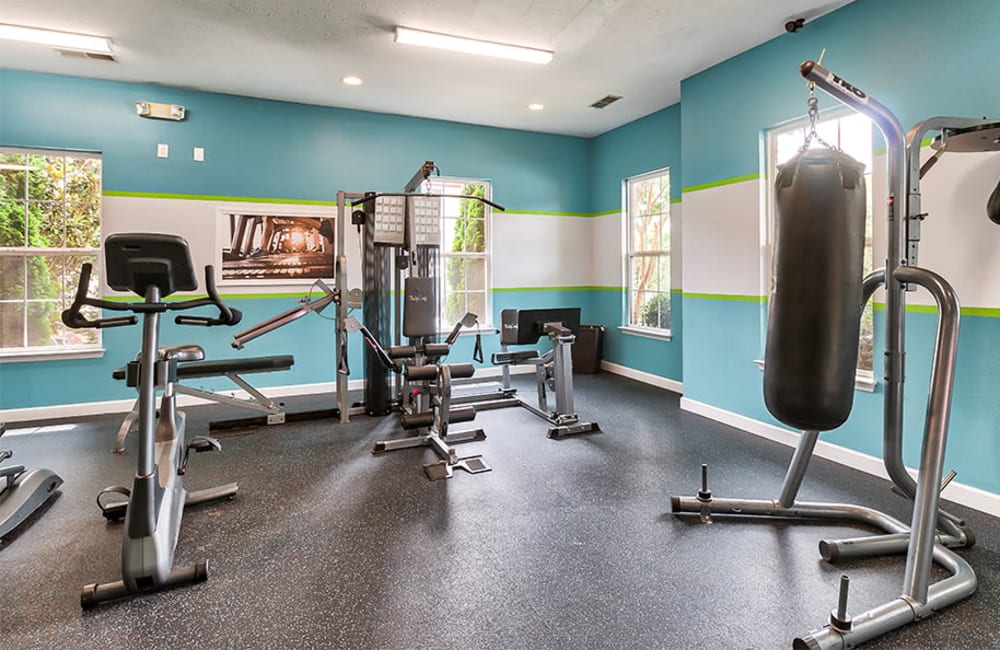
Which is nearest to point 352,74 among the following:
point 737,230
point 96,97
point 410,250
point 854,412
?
point 410,250

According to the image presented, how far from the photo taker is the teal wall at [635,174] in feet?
17.8

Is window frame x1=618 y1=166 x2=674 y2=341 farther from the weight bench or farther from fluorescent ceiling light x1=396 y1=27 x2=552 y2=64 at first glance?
the weight bench

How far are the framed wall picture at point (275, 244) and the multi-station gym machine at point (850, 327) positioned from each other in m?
4.50

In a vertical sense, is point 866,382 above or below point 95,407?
above

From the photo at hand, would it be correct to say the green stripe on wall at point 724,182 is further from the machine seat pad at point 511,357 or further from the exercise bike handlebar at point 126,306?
the exercise bike handlebar at point 126,306

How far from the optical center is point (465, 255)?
620 centimetres

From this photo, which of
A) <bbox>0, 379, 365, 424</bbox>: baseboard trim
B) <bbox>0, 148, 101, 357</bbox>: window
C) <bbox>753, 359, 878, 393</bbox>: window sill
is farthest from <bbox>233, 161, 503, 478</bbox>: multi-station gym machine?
<bbox>753, 359, 878, 393</bbox>: window sill

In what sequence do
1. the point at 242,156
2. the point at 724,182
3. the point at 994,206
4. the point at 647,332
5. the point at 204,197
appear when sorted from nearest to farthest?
1. the point at 994,206
2. the point at 724,182
3. the point at 204,197
4. the point at 242,156
5. the point at 647,332

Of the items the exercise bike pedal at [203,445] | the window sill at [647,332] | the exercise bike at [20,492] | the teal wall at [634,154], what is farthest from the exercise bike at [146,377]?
the teal wall at [634,154]

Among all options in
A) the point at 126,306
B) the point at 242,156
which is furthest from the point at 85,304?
the point at 242,156

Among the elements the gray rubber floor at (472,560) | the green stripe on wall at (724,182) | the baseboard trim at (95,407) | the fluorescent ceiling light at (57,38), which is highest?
the fluorescent ceiling light at (57,38)

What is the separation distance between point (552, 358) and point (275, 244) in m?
3.10

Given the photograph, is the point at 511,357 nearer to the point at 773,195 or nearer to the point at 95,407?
the point at 773,195

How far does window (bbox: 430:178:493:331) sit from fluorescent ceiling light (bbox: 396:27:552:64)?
2129 mm
